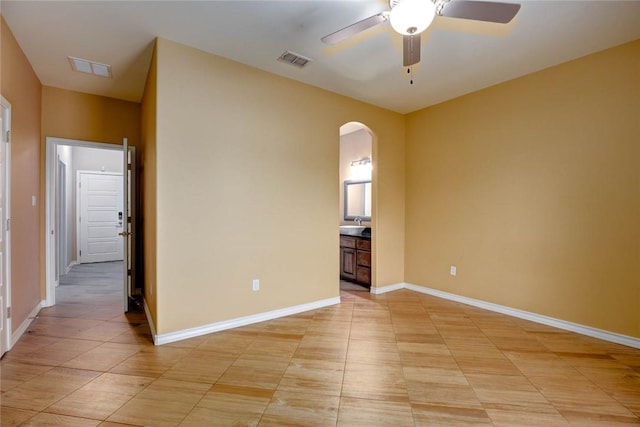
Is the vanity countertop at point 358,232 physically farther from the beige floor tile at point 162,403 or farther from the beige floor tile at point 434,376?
the beige floor tile at point 162,403

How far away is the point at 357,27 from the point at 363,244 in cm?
316

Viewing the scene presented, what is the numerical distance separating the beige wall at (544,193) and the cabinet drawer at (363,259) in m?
0.82

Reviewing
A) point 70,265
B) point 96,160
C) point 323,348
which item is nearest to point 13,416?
point 323,348

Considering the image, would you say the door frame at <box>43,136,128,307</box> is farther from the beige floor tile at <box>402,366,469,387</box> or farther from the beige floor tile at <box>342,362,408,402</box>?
the beige floor tile at <box>402,366,469,387</box>

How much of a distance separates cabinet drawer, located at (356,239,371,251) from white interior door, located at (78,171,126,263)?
552 cm

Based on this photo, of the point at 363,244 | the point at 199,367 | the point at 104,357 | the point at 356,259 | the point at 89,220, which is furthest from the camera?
the point at 89,220

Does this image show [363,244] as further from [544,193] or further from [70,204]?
[70,204]

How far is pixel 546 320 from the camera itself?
313cm

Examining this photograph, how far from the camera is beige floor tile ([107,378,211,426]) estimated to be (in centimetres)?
167

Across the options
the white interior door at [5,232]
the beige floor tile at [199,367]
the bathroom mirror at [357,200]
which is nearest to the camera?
the beige floor tile at [199,367]

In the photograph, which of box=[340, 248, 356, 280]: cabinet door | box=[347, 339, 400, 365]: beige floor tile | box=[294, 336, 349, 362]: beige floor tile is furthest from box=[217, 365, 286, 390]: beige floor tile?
box=[340, 248, 356, 280]: cabinet door

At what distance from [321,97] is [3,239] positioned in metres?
3.32

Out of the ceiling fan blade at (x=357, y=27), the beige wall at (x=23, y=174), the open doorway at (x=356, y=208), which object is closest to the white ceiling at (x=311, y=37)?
the beige wall at (x=23, y=174)

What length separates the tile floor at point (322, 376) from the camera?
1.72 metres
